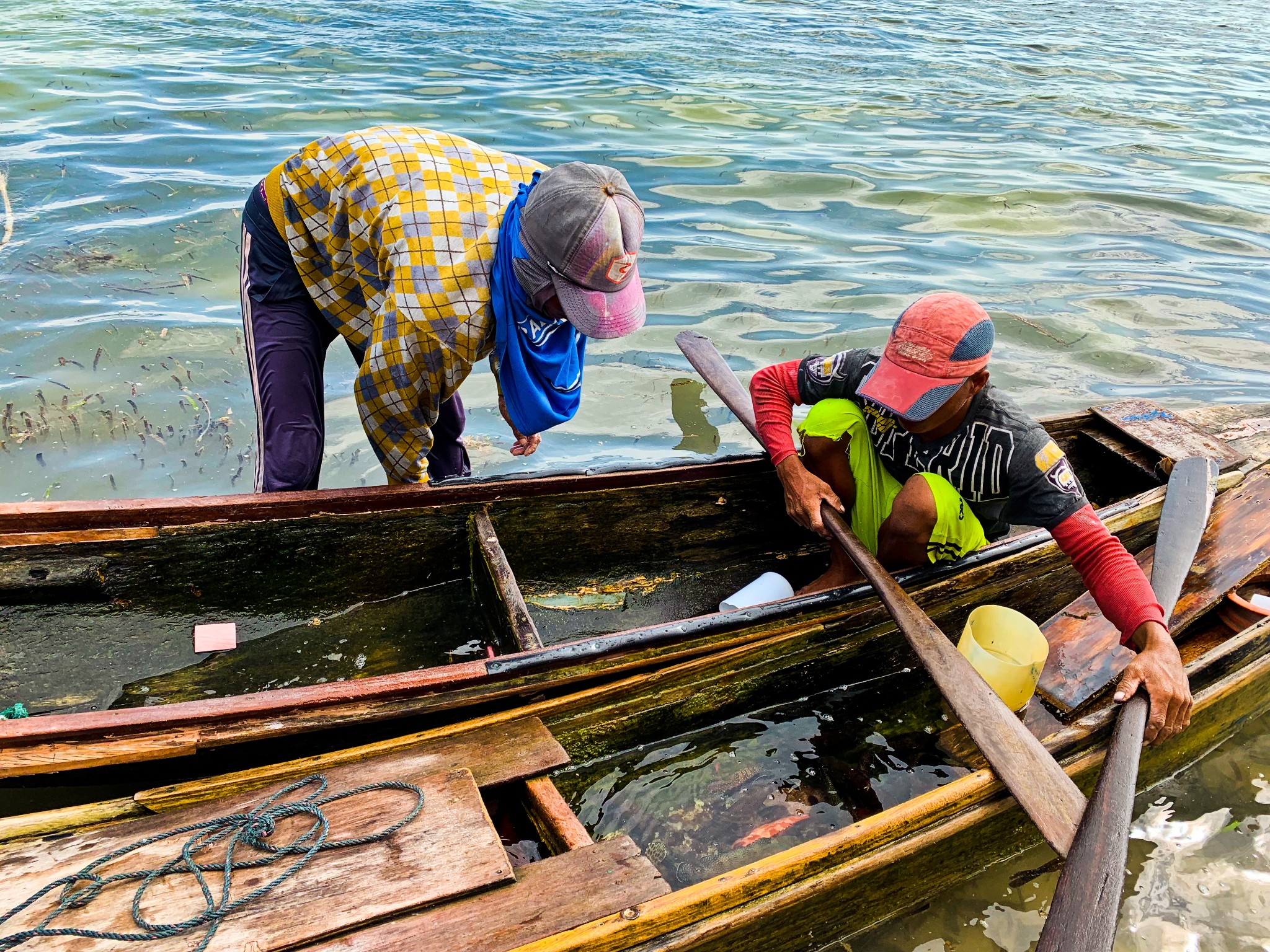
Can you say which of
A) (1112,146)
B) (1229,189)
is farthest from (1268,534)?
(1112,146)

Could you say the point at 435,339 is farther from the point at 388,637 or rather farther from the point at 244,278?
the point at 388,637

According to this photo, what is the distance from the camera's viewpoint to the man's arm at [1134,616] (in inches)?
101

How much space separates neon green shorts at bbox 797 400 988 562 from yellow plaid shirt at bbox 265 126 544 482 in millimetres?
1328

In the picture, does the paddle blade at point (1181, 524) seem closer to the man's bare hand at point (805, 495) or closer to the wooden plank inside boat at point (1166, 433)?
the wooden plank inside boat at point (1166, 433)

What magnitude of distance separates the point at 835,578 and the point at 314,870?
7.24 ft

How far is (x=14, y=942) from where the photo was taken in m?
1.81

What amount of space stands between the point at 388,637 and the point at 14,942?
64.1 inches

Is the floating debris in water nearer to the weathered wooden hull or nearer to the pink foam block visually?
the weathered wooden hull

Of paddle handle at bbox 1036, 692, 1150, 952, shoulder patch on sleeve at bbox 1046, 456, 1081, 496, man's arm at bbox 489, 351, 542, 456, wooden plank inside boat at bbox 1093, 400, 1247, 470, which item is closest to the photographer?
paddle handle at bbox 1036, 692, 1150, 952

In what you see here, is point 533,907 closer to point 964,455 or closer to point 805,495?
point 805,495

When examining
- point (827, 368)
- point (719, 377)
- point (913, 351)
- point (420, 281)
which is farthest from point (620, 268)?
point (719, 377)

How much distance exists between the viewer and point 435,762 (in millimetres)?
2398

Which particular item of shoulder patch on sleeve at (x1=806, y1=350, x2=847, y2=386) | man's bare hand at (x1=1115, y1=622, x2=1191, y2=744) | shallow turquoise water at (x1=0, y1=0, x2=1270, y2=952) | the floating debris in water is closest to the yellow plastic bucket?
man's bare hand at (x1=1115, y1=622, x2=1191, y2=744)

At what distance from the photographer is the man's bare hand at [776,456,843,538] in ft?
10.7
